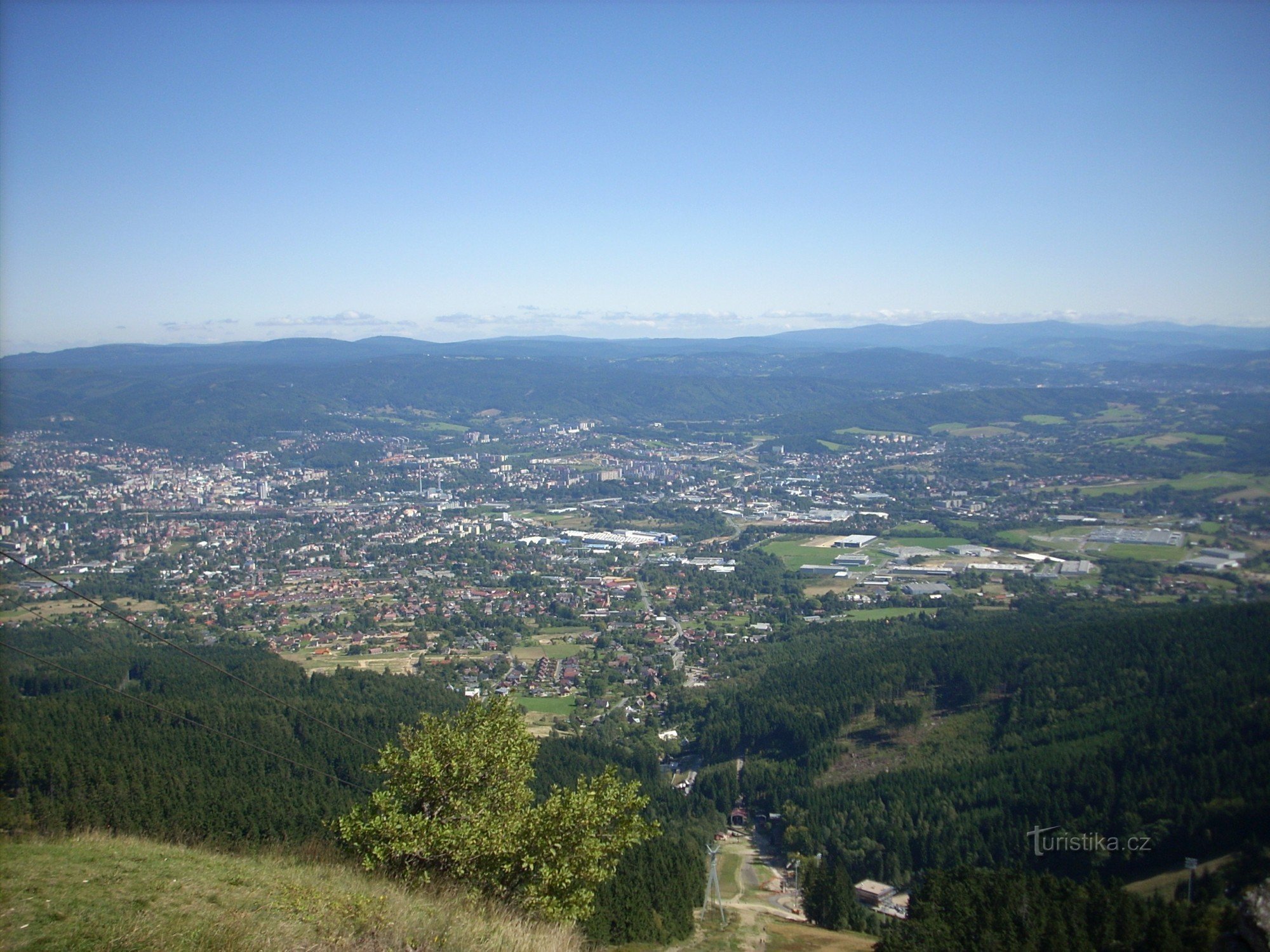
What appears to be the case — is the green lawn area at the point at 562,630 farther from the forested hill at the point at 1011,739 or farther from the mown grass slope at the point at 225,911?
the mown grass slope at the point at 225,911

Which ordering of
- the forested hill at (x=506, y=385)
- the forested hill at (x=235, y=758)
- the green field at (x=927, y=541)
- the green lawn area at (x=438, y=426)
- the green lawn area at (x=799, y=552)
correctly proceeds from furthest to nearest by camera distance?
the green lawn area at (x=438, y=426) < the forested hill at (x=506, y=385) < the green field at (x=927, y=541) < the green lawn area at (x=799, y=552) < the forested hill at (x=235, y=758)

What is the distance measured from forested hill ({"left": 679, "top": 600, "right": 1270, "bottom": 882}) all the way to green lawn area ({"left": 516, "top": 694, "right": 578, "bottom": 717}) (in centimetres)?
333

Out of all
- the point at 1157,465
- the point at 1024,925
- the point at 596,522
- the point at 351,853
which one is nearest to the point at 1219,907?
the point at 1024,925

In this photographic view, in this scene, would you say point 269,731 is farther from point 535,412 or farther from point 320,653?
point 535,412

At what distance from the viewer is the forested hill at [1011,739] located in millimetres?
15594

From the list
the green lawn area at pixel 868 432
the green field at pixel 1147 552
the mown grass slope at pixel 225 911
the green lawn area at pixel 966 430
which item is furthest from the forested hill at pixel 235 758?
the green lawn area at pixel 966 430

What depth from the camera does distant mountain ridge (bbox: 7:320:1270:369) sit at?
120m

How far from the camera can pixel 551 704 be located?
25.3 meters

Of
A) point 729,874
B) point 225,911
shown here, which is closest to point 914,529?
point 729,874

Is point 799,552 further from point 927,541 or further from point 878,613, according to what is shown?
point 878,613

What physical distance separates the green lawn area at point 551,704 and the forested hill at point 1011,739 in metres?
3.33

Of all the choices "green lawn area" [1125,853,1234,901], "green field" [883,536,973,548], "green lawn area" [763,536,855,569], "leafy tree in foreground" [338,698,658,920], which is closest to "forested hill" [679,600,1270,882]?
"green lawn area" [1125,853,1234,901]

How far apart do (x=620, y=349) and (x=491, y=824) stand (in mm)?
159700

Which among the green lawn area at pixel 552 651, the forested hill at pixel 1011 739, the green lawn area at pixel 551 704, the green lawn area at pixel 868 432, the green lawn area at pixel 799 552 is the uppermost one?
the green lawn area at pixel 868 432
